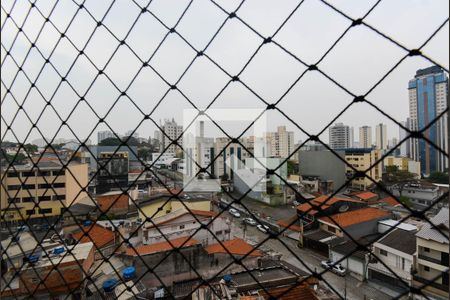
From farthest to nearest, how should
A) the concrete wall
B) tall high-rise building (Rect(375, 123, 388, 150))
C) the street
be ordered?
1. the concrete wall
2. tall high-rise building (Rect(375, 123, 388, 150))
3. the street

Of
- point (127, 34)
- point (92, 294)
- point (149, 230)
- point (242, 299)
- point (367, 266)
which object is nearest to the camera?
point (127, 34)

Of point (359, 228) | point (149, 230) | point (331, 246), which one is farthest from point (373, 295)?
point (149, 230)

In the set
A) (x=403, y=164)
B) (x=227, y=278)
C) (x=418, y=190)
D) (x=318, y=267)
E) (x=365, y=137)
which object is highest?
(x=365, y=137)

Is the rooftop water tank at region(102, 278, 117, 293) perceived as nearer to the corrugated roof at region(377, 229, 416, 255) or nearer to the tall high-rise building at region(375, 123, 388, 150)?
the corrugated roof at region(377, 229, 416, 255)

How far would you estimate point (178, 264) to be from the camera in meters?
3.85

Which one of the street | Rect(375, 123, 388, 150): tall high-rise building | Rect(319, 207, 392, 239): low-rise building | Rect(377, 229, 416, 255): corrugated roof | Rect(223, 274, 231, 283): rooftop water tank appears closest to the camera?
Rect(223, 274, 231, 283): rooftop water tank

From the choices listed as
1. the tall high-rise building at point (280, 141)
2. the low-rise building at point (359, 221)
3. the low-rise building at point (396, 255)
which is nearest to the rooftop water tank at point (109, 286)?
the low-rise building at point (396, 255)

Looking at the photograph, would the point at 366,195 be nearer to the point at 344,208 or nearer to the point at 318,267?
the point at 344,208

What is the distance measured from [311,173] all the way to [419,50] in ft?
26.8

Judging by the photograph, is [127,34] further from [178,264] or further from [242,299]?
[178,264]

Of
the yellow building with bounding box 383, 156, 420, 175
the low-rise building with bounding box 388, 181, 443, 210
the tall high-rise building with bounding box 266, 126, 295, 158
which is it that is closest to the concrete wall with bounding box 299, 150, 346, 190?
the yellow building with bounding box 383, 156, 420, 175

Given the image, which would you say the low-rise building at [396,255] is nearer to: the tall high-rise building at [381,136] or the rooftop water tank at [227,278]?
the tall high-rise building at [381,136]

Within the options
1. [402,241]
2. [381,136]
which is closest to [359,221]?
[402,241]

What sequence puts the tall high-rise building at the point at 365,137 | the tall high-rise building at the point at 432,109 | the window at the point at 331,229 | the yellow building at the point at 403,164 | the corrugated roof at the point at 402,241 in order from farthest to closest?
the tall high-rise building at the point at 365,137, the yellow building at the point at 403,164, the window at the point at 331,229, the corrugated roof at the point at 402,241, the tall high-rise building at the point at 432,109
